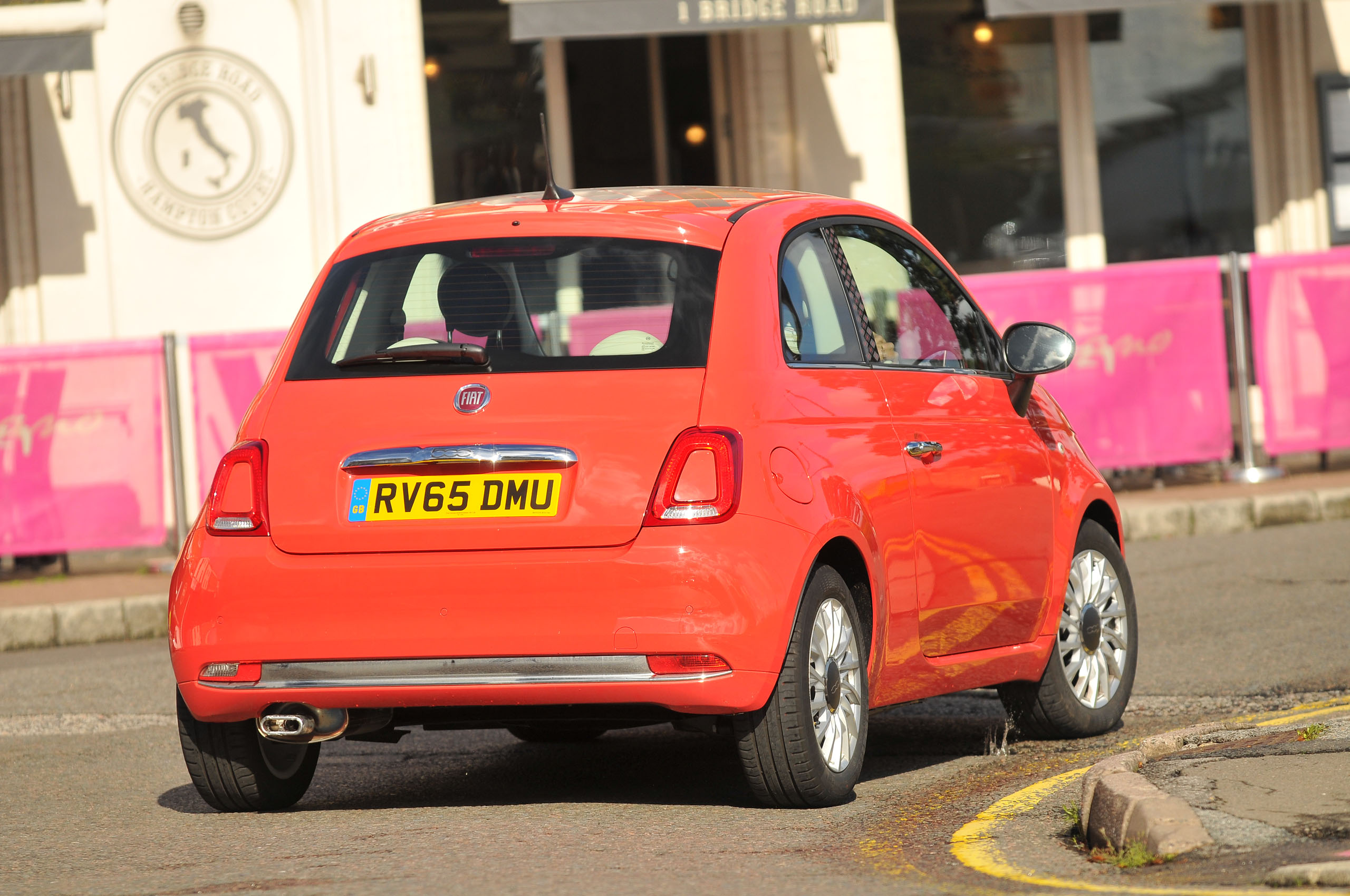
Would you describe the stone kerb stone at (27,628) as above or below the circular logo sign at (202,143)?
below

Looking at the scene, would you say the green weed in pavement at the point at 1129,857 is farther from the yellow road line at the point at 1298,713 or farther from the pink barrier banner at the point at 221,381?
the pink barrier banner at the point at 221,381

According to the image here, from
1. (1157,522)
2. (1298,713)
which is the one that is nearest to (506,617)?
(1298,713)

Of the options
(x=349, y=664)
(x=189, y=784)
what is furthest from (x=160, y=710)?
(x=349, y=664)

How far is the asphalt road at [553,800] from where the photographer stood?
4348 millimetres

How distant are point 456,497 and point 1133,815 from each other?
69.8 inches

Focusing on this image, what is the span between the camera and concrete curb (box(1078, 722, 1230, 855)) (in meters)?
4.14

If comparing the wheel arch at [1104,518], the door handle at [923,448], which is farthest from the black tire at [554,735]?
the wheel arch at [1104,518]

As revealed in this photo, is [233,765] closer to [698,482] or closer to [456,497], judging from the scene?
[456,497]

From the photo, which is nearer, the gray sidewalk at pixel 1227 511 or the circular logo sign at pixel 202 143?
the gray sidewalk at pixel 1227 511

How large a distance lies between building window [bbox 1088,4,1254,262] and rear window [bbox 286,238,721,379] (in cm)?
1282

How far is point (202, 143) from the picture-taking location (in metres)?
14.9

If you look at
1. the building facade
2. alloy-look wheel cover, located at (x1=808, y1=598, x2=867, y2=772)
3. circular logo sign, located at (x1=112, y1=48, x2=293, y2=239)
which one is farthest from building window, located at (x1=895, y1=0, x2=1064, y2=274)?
alloy-look wheel cover, located at (x1=808, y1=598, x2=867, y2=772)

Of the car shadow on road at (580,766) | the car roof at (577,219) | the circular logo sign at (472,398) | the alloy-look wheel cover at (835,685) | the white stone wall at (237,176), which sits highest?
the white stone wall at (237,176)

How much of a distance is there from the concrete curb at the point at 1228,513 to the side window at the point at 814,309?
7064 millimetres
